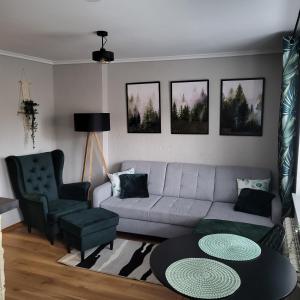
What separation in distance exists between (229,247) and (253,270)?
0.98ft

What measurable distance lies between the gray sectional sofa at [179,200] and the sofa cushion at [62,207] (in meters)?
0.24

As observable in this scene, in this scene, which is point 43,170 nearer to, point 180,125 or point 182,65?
point 180,125

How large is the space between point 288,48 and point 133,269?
9.09ft

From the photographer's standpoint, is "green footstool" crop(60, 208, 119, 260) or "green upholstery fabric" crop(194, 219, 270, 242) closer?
"green upholstery fabric" crop(194, 219, 270, 242)

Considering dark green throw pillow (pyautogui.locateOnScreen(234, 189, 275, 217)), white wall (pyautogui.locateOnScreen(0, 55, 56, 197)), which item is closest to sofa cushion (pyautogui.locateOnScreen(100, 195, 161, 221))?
dark green throw pillow (pyautogui.locateOnScreen(234, 189, 275, 217))

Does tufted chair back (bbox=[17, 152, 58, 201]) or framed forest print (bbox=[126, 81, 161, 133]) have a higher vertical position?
framed forest print (bbox=[126, 81, 161, 133])

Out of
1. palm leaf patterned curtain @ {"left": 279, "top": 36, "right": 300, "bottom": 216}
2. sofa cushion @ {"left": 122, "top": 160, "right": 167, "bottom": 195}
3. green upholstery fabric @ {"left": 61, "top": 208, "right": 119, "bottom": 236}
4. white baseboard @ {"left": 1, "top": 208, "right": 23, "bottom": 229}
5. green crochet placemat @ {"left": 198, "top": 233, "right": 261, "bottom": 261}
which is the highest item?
palm leaf patterned curtain @ {"left": 279, "top": 36, "right": 300, "bottom": 216}

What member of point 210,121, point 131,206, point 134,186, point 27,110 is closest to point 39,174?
point 27,110

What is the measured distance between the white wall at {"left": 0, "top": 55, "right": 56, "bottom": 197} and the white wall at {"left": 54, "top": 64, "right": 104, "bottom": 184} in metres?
0.15

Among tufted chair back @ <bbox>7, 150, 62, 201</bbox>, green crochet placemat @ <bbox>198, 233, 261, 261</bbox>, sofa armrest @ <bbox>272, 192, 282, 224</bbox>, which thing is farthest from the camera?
tufted chair back @ <bbox>7, 150, 62, 201</bbox>

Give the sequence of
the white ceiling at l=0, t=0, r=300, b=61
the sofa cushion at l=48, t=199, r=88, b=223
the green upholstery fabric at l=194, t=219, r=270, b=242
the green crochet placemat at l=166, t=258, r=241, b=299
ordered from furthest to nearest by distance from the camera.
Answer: the sofa cushion at l=48, t=199, r=88, b=223
the green upholstery fabric at l=194, t=219, r=270, b=242
the white ceiling at l=0, t=0, r=300, b=61
the green crochet placemat at l=166, t=258, r=241, b=299

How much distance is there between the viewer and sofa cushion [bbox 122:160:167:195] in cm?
424

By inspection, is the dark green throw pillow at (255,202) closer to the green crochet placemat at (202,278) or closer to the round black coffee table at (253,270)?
the round black coffee table at (253,270)

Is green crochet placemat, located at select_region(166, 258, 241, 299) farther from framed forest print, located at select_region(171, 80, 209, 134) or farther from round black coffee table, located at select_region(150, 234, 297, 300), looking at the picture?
framed forest print, located at select_region(171, 80, 209, 134)
